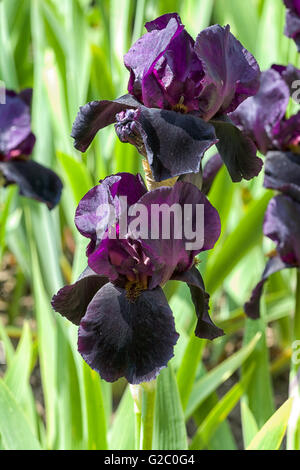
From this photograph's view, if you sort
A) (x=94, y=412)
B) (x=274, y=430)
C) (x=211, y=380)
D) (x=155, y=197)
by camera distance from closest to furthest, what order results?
1. (x=155, y=197)
2. (x=274, y=430)
3. (x=94, y=412)
4. (x=211, y=380)

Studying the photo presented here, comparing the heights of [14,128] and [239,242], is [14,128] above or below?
above

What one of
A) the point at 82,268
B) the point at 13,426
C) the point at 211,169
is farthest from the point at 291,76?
the point at 13,426

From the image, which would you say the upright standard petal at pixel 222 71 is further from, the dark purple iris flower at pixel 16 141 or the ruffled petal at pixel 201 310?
the dark purple iris flower at pixel 16 141

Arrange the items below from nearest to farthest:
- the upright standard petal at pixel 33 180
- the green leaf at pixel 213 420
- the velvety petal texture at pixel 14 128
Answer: the green leaf at pixel 213 420, the upright standard petal at pixel 33 180, the velvety petal texture at pixel 14 128

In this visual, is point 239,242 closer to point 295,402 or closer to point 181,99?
point 295,402

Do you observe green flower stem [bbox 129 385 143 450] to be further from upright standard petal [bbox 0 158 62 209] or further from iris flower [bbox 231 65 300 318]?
upright standard petal [bbox 0 158 62 209]

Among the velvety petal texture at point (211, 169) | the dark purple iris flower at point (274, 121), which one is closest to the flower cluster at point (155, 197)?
the velvety petal texture at point (211, 169)
